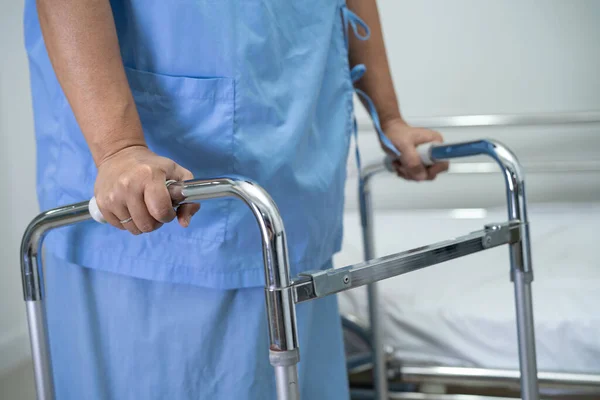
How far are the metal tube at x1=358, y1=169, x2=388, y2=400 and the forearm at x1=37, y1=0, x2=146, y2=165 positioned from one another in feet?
1.92

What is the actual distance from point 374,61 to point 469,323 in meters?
0.50

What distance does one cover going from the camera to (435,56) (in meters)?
2.48

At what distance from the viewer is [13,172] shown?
71.2 inches

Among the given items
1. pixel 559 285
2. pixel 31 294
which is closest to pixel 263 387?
pixel 31 294

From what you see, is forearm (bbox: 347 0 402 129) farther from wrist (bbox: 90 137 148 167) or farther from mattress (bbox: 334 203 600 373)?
wrist (bbox: 90 137 148 167)

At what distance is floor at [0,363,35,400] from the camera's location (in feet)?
5.72

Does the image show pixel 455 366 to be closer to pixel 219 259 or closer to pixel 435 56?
pixel 219 259

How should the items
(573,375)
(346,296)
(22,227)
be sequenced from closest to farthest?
(573,375) → (346,296) → (22,227)

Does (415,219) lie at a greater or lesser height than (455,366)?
greater

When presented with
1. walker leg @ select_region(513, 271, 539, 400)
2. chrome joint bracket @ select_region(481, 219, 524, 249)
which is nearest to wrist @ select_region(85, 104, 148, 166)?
chrome joint bracket @ select_region(481, 219, 524, 249)

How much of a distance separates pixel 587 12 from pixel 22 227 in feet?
5.90

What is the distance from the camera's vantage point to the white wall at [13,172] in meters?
1.77

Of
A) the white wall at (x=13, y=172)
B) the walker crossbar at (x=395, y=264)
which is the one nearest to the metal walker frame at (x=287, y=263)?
the walker crossbar at (x=395, y=264)

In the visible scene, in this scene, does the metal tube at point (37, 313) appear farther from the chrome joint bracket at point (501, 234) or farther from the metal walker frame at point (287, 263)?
the chrome joint bracket at point (501, 234)
